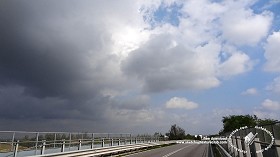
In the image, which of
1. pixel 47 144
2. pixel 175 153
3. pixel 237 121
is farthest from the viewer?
pixel 237 121

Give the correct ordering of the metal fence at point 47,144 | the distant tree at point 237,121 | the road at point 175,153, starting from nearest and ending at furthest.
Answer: the metal fence at point 47,144 → the road at point 175,153 → the distant tree at point 237,121

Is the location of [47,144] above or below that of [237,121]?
below

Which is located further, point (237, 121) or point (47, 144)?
point (237, 121)

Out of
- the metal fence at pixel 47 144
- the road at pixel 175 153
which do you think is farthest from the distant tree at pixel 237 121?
the metal fence at pixel 47 144

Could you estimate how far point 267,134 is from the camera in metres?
9.97

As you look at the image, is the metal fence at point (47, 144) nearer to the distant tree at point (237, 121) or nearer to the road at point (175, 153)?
the road at point (175, 153)

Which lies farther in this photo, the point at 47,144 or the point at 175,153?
the point at 175,153

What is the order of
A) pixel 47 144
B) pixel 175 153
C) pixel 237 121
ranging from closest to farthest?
pixel 47 144, pixel 175 153, pixel 237 121

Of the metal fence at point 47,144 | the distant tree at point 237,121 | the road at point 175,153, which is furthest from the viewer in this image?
the distant tree at point 237,121

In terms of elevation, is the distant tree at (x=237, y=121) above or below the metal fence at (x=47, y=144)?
above

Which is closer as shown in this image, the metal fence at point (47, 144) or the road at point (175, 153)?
the metal fence at point (47, 144)

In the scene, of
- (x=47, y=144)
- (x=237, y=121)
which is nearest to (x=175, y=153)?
(x=47, y=144)

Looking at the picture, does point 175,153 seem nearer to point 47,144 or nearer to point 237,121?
point 47,144

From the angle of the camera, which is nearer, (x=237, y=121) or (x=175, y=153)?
(x=175, y=153)
